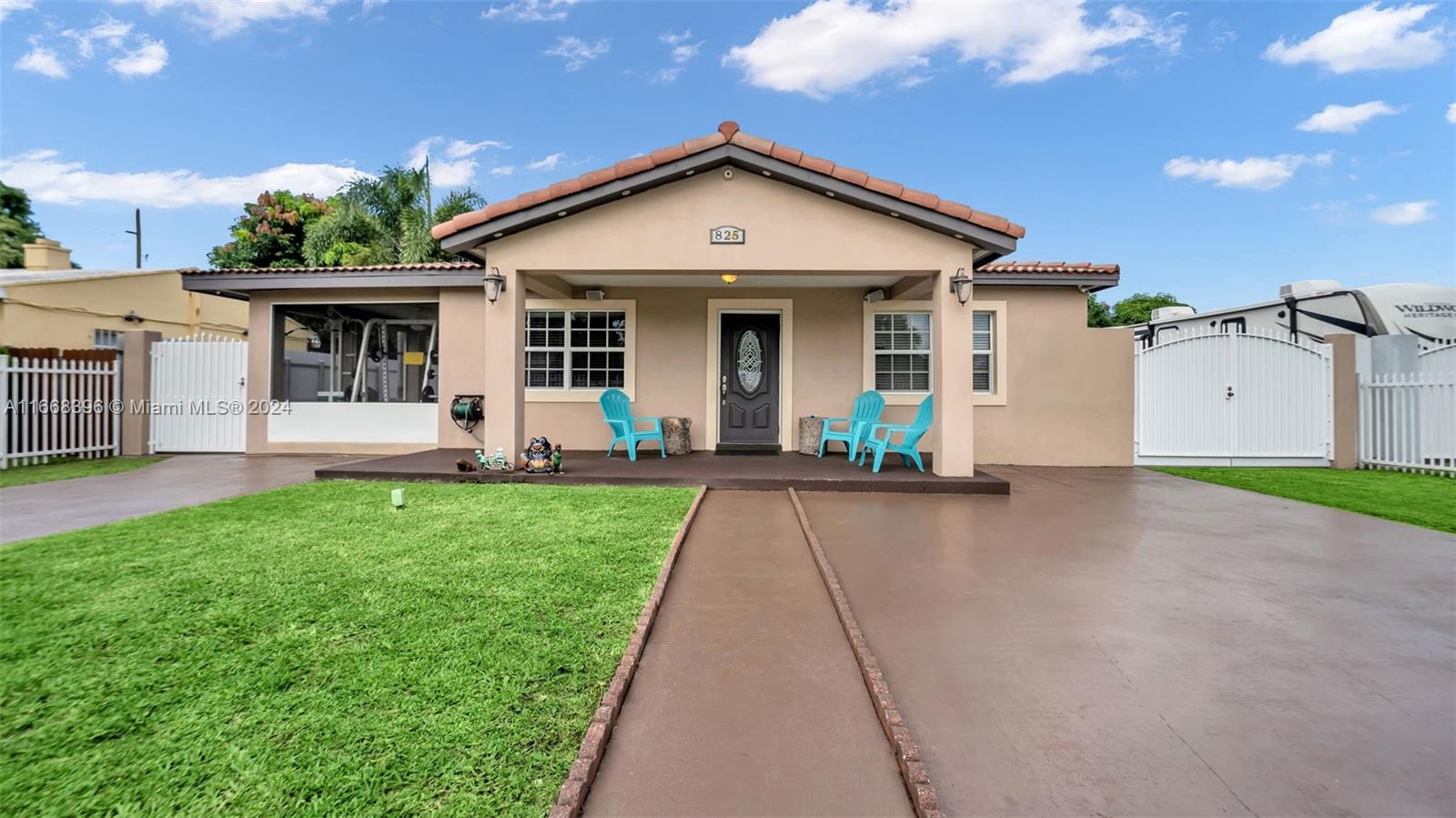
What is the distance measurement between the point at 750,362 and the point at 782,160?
3413 millimetres

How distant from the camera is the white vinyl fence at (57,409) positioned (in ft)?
24.8

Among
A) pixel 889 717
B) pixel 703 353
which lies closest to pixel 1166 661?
pixel 889 717

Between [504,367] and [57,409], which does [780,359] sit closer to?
[504,367]

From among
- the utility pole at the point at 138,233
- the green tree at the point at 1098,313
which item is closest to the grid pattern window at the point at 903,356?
the green tree at the point at 1098,313

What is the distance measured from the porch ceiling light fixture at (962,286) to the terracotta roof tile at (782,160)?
56 cm

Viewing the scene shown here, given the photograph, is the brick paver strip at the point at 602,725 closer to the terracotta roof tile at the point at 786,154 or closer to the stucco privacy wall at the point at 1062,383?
the terracotta roof tile at the point at 786,154

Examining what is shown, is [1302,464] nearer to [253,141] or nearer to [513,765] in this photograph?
[513,765]

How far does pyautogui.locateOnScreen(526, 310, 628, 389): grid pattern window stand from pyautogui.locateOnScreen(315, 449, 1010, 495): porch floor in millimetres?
2033

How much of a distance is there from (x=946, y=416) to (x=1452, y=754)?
192 inches

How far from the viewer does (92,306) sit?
13.3 meters

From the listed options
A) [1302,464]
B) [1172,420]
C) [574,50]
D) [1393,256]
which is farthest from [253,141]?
[1393,256]

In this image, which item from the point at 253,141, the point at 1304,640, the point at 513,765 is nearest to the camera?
→ the point at 513,765

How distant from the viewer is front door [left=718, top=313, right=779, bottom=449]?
29.6ft

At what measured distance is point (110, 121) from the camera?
17.3 m
